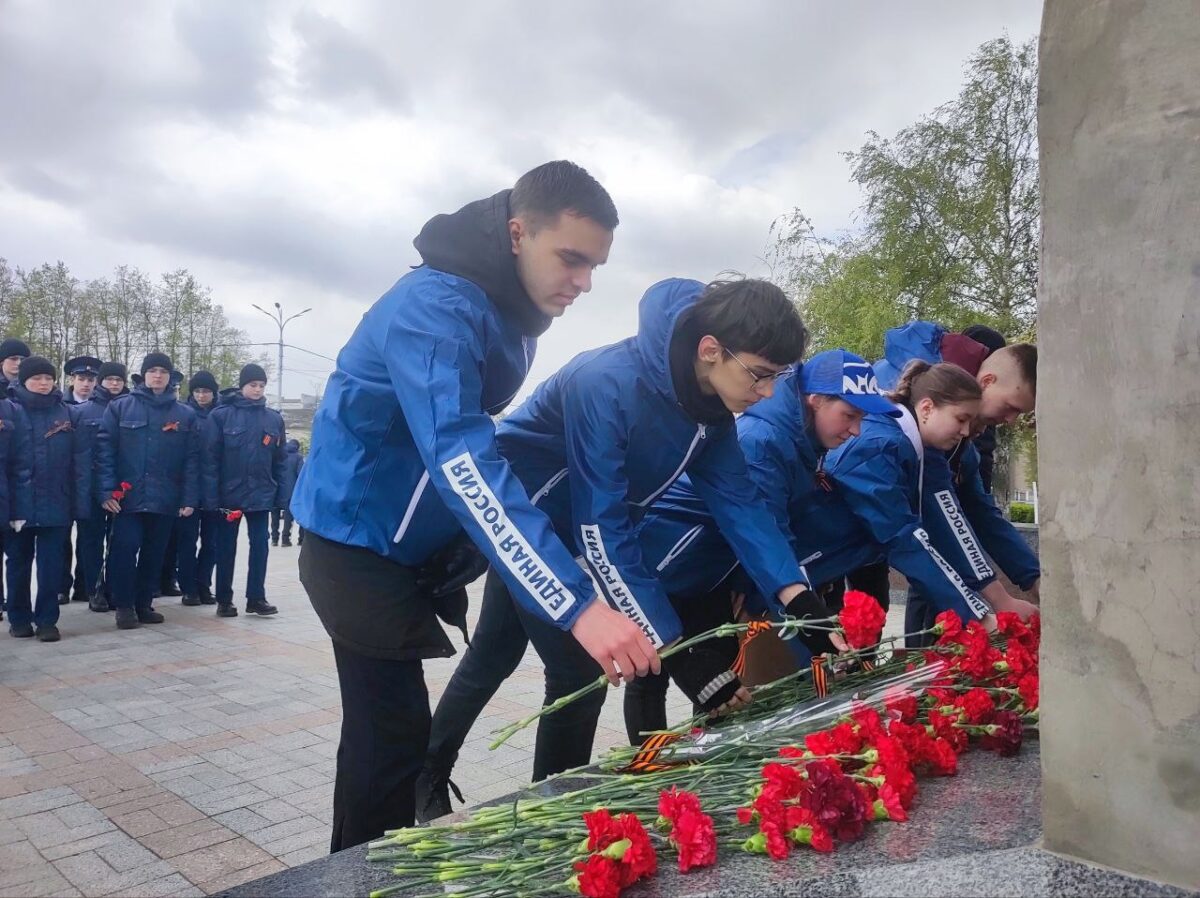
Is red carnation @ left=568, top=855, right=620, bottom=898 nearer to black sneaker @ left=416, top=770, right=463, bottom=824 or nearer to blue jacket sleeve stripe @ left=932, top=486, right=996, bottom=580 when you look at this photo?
black sneaker @ left=416, top=770, right=463, bottom=824

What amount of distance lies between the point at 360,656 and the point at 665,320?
1209mm

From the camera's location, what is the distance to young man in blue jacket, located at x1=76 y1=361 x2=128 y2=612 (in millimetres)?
7660

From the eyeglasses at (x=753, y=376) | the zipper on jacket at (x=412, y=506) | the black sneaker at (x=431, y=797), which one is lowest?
the black sneaker at (x=431, y=797)

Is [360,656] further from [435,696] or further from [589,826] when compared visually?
[435,696]

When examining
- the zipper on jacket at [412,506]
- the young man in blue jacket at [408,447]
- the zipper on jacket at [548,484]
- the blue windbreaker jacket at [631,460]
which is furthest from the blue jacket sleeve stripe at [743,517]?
the zipper on jacket at [412,506]

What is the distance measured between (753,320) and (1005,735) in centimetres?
118

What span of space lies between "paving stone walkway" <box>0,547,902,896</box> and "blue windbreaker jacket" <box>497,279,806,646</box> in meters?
1.54

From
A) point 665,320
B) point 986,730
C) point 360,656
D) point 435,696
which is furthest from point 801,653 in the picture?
point 435,696

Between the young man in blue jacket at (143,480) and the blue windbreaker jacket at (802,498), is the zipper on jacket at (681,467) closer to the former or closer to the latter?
the blue windbreaker jacket at (802,498)

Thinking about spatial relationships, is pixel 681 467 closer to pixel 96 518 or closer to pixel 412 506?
pixel 412 506

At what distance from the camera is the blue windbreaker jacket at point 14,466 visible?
6809 millimetres

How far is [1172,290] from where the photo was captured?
1.49 metres

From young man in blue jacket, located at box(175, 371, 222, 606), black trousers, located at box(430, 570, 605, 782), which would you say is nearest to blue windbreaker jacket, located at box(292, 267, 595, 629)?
black trousers, located at box(430, 570, 605, 782)

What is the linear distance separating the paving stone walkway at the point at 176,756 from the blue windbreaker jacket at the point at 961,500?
1.89 m
